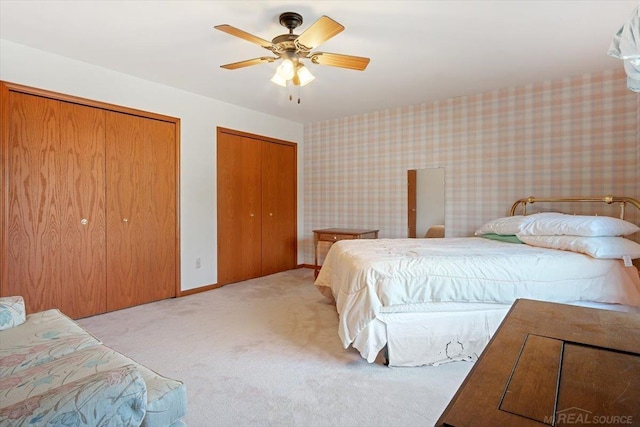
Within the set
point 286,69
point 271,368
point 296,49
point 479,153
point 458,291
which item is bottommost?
point 271,368

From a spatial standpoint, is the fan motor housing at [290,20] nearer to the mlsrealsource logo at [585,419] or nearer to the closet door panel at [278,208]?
the mlsrealsource logo at [585,419]

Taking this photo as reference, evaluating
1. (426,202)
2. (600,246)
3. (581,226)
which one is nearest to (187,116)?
(426,202)

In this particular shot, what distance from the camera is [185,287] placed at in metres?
3.99

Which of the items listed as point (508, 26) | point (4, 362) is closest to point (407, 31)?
point (508, 26)

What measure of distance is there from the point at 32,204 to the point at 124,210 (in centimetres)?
73

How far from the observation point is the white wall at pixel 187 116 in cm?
293

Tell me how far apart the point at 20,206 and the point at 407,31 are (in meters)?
3.37

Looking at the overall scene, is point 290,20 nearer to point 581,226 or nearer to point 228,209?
point 581,226

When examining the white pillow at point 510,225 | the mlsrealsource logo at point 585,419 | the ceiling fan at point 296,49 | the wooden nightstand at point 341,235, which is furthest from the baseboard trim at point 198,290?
the mlsrealsource logo at point 585,419

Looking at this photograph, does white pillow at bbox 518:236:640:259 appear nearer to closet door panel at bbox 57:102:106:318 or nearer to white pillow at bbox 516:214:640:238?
white pillow at bbox 516:214:640:238

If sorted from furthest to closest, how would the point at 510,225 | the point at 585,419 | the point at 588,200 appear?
the point at 588,200 → the point at 510,225 → the point at 585,419

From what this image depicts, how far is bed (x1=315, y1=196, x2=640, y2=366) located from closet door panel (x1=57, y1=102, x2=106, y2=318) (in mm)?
2424

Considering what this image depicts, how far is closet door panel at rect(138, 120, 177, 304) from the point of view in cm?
362

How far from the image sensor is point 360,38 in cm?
264
